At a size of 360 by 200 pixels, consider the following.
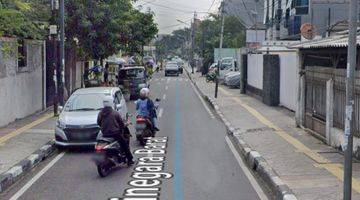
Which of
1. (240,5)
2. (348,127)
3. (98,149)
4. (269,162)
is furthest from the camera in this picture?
(240,5)

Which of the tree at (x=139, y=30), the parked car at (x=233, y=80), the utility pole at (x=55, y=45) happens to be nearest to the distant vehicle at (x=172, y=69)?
the parked car at (x=233, y=80)

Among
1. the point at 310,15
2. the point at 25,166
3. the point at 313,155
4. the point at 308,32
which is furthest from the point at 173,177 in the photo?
the point at 310,15

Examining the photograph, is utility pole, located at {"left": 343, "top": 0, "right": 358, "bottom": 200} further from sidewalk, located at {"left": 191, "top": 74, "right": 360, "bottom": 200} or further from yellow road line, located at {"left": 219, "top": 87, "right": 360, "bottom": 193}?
yellow road line, located at {"left": 219, "top": 87, "right": 360, "bottom": 193}

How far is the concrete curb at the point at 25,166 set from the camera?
11391mm

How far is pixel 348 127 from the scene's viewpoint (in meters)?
8.15

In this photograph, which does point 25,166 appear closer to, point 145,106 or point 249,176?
point 145,106

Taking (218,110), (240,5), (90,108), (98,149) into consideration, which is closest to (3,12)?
(98,149)

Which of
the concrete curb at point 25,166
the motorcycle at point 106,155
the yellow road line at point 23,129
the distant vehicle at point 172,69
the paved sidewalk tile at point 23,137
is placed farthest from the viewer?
the distant vehicle at point 172,69

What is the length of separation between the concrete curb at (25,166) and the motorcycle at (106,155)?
1.65 metres

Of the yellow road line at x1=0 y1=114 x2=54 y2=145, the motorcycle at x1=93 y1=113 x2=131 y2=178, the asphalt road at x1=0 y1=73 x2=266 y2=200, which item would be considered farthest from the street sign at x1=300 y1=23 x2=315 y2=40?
the motorcycle at x1=93 y1=113 x2=131 y2=178

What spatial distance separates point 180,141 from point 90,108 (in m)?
2.87

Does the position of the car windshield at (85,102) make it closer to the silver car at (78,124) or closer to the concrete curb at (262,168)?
the silver car at (78,124)

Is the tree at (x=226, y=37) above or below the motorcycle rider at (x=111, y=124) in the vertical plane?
above

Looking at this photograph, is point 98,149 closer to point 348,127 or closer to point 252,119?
point 348,127
